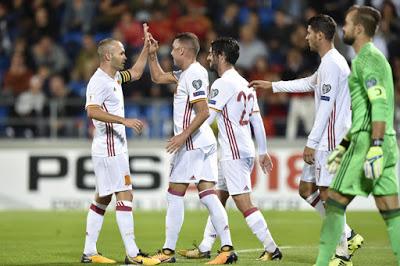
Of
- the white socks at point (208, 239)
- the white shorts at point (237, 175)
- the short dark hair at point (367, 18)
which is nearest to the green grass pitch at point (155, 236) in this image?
the white socks at point (208, 239)

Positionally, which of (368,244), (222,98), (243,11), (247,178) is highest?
(243,11)

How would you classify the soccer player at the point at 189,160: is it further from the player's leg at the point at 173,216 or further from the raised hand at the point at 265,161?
the raised hand at the point at 265,161

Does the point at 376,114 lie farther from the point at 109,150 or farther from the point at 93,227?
the point at 93,227

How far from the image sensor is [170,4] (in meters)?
21.2

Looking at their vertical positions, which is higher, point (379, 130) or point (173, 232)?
point (379, 130)

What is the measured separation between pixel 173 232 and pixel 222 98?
146cm

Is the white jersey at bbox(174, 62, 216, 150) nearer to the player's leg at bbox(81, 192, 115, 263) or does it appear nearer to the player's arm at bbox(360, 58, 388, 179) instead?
the player's leg at bbox(81, 192, 115, 263)

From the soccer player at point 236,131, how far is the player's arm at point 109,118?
35.9 inches

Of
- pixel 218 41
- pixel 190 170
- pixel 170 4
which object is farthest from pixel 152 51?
pixel 170 4

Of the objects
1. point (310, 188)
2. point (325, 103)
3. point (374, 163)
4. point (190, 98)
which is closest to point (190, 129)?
point (190, 98)

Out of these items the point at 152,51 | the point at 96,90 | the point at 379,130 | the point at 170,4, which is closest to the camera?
the point at 379,130

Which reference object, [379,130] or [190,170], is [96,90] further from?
[379,130]

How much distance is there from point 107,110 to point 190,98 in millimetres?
856

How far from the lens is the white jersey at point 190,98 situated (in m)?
9.85
